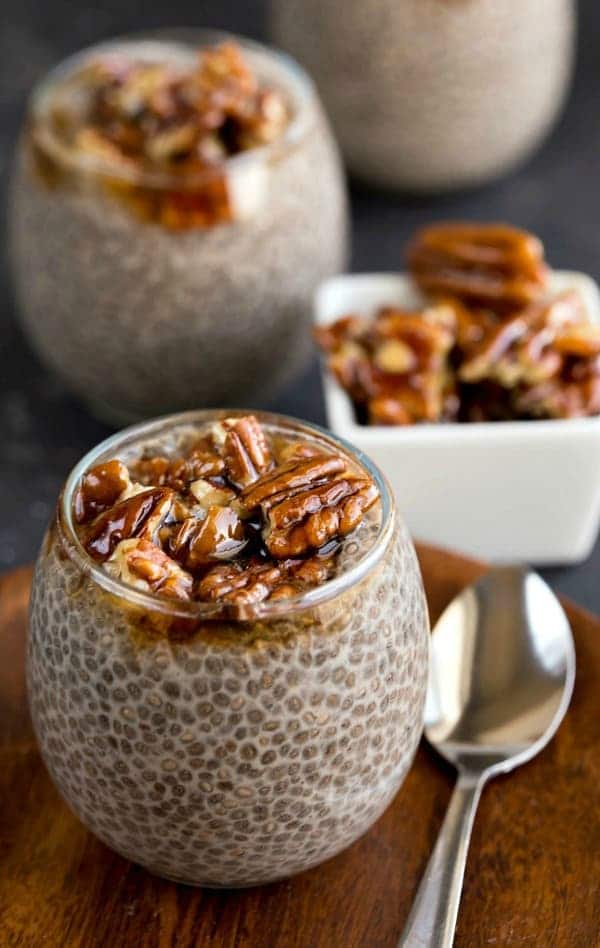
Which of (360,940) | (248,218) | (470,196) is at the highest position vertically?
(248,218)

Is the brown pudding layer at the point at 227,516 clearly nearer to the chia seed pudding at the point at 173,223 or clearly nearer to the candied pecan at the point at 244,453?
the candied pecan at the point at 244,453

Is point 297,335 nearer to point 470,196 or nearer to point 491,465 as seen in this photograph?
point 491,465

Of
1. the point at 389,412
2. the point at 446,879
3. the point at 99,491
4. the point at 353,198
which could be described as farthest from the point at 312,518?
the point at 353,198

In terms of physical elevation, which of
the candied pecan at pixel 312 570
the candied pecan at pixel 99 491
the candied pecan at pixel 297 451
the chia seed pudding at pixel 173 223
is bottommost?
the chia seed pudding at pixel 173 223

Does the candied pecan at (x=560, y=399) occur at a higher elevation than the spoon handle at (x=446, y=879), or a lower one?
lower

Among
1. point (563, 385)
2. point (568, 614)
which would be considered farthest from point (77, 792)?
point (563, 385)

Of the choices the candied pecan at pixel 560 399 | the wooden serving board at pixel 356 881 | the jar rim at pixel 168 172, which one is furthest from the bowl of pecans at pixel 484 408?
the wooden serving board at pixel 356 881
